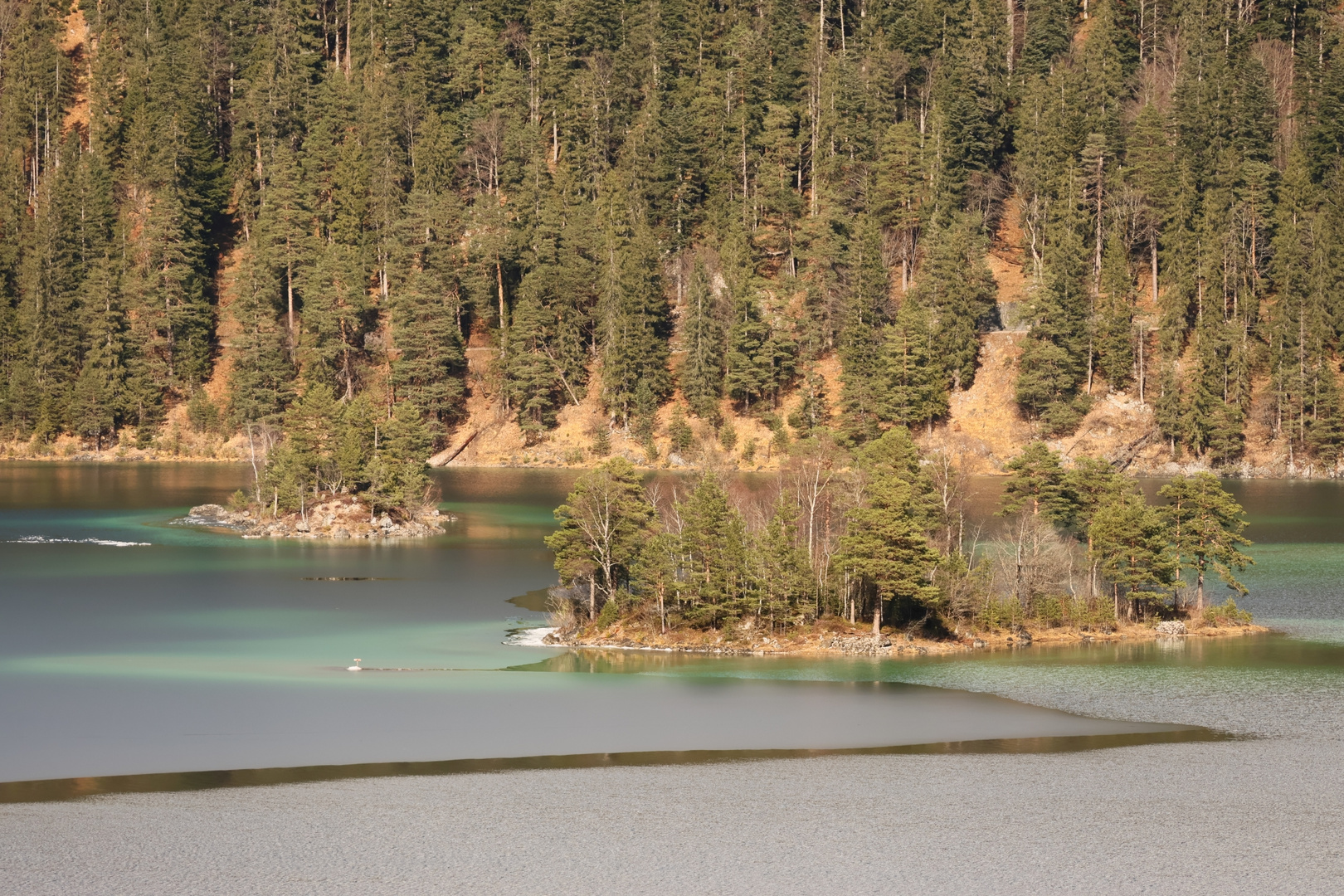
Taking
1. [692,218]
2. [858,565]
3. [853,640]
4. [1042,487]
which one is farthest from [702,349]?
[858,565]

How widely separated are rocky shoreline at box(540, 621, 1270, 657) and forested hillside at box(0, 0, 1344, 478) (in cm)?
4925

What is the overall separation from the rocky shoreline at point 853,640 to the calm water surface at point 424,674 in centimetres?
102

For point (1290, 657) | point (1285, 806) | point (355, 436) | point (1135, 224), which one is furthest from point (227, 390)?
point (1285, 806)

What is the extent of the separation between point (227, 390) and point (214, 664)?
78855 millimetres

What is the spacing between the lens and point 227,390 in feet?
370

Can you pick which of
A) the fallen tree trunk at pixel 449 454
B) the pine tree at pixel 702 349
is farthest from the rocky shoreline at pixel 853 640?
the fallen tree trunk at pixel 449 454

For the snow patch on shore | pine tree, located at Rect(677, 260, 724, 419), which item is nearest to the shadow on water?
the snow patch on shore

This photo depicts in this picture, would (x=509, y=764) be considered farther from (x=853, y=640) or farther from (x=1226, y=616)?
(x=1226, y=616)

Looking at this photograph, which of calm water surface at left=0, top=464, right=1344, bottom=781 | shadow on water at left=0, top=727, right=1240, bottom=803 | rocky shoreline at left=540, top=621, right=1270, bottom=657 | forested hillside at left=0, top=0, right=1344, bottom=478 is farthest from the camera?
forested hillside at left=0, top=0, right=1344, bottom=478

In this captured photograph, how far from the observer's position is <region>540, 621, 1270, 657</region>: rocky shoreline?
39.8m

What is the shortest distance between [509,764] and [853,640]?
15.2 meters

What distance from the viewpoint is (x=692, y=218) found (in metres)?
111

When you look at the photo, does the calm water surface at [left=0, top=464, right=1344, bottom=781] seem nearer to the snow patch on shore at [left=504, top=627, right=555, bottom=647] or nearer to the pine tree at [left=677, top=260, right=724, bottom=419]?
the snow patch on shore at [left=504, top=627, right=555, bottom=647]

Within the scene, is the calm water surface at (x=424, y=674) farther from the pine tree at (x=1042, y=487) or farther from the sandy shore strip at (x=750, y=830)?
the pine tree at (x=1042, y=487)
